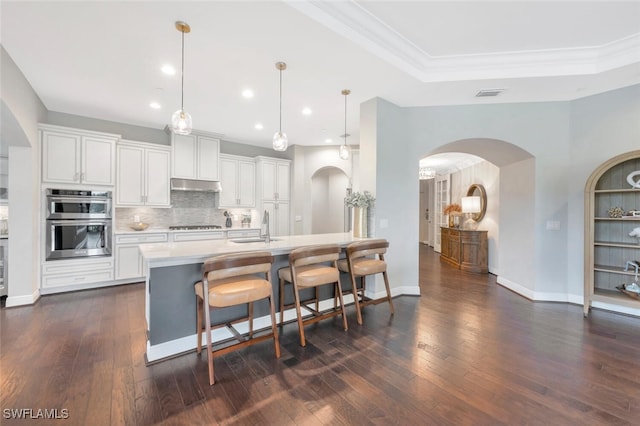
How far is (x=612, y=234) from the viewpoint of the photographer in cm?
357

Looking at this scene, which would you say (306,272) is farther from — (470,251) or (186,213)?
(470,251)

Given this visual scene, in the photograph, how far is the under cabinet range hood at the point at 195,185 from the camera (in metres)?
5.17

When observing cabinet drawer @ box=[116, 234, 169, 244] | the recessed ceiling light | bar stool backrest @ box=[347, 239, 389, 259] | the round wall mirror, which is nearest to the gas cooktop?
cabinet drawer @ box=[116, 234, 169, 244]

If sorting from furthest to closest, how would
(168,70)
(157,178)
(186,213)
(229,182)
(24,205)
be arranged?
(229,182) < (186,213) < (157,178) < (24,205) < (168,70)

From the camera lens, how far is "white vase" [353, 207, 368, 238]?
3.73 m

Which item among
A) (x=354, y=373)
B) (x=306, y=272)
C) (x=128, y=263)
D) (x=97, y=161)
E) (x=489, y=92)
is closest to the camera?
(x=354, y=373)

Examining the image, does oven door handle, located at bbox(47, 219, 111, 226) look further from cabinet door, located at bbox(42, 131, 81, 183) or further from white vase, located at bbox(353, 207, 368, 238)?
white vase, located at bbox(353, 207, 368, 238)

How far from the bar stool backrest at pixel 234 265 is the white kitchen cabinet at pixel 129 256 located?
10.6 ft

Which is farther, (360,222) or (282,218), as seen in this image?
(282,218)

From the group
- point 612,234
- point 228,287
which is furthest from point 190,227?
point 612,234

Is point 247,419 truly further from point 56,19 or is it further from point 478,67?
point 478,67

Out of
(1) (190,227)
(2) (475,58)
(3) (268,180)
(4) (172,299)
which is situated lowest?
(4) (172,299)

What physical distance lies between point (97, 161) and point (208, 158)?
1779mm

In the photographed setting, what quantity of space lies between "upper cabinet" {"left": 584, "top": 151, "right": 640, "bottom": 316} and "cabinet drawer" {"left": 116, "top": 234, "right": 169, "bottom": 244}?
21.0ft
